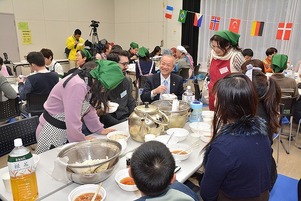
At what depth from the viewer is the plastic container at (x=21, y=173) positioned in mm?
1035

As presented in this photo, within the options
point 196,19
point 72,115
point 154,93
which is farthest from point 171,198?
point 196,19

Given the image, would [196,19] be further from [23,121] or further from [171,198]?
[171,198]

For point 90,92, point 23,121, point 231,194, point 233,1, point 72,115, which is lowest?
point 231,194

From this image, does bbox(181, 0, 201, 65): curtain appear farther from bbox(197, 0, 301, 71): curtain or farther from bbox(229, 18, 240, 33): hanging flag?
bbox(229, 18, 240, 33): hanging flag

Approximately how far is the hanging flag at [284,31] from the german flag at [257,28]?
37 cm

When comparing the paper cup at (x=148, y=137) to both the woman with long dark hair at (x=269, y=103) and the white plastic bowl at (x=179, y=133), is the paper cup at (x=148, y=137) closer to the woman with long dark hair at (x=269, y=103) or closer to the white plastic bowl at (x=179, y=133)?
the white plastic bowl at (x=179, y=133)

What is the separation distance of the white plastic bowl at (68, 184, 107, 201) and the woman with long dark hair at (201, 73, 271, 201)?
0.51 m

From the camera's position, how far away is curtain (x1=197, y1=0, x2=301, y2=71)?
5.41 metres

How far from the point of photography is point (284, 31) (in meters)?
5.19

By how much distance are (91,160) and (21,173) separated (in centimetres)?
40

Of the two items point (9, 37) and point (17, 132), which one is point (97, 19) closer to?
point (9, 37)

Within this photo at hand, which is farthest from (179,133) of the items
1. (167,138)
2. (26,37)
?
(26,37)

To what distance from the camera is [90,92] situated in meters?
1.54

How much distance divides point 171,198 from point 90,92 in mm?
920
